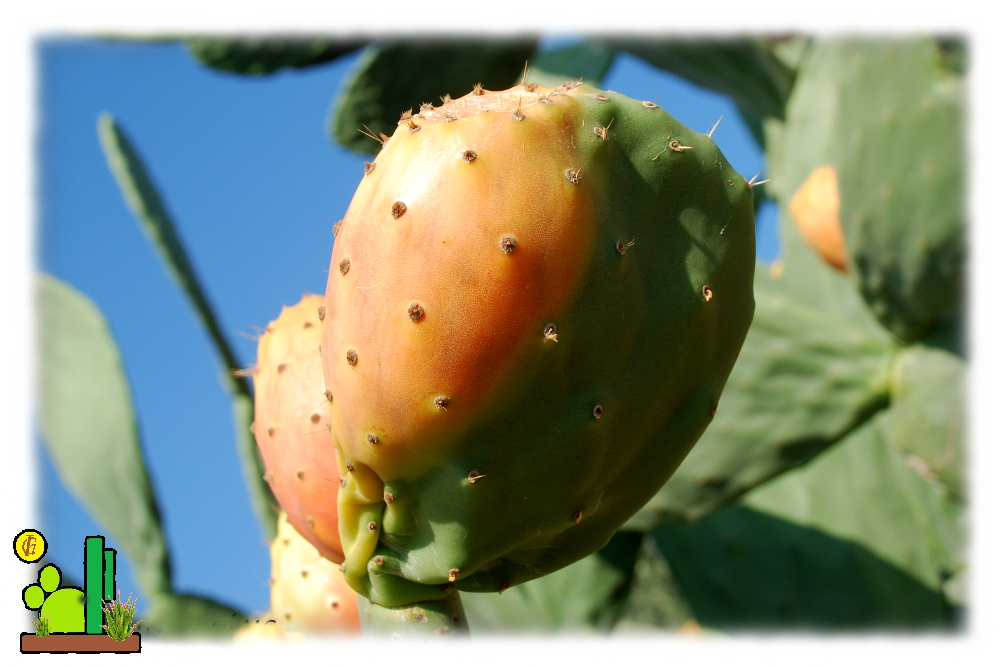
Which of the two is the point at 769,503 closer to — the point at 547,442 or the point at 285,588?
the point at 285,588

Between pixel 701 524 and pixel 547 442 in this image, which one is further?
pixel 701 524

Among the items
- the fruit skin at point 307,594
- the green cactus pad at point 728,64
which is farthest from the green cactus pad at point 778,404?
the fruit skin at point 307,594

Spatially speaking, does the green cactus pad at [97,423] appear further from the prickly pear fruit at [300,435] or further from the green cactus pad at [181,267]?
the prickly pear fruit at [300,435]

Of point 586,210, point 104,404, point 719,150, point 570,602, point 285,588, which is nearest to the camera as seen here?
point 586,210

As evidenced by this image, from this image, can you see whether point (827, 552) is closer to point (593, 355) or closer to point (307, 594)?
point (307, 594)

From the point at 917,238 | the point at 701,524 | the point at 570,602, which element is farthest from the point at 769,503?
the point at 917,238

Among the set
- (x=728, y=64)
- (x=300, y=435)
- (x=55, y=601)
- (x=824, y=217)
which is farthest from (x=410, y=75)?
(x=55, y=601)

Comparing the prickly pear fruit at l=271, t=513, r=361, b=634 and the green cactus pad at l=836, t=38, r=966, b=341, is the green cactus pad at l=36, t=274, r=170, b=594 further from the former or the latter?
the green cactus pad at l=836, t=38, r=966, b=341
